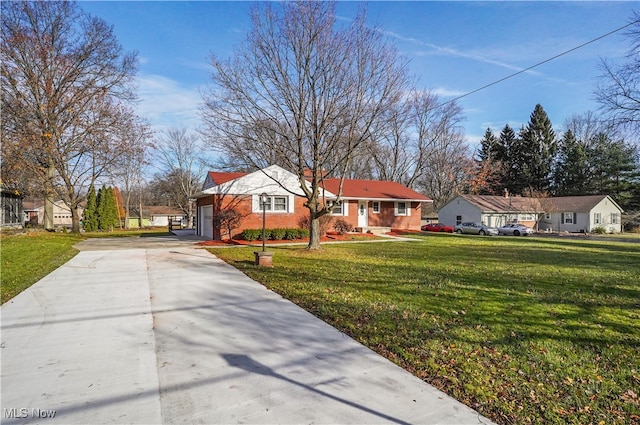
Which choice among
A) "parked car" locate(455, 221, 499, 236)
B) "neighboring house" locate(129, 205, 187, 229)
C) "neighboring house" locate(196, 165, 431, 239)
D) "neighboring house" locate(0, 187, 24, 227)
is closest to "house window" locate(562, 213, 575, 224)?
"parked car" locate(455, 221, 499, 236)

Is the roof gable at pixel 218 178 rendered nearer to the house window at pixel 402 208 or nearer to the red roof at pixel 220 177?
the red roof at pixel 220 177

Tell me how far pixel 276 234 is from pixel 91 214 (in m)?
28.2

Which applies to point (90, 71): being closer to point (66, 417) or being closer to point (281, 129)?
point (281, 129)

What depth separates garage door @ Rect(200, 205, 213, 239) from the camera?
68.1 ft

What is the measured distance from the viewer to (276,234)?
19.5 metres

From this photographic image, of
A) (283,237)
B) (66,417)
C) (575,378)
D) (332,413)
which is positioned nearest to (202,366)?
(66,417)

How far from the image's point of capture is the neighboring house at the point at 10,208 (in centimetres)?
2273

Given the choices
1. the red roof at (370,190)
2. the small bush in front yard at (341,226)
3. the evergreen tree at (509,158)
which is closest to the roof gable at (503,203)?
the evergreen tree at (509,158)

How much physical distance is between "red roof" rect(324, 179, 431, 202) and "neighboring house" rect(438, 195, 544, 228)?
12.8m

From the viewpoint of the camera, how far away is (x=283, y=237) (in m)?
19.8

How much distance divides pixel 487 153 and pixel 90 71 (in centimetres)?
5167

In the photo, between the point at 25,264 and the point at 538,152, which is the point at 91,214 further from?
the point at 538,152

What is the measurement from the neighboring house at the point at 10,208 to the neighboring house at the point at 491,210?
3952 cm

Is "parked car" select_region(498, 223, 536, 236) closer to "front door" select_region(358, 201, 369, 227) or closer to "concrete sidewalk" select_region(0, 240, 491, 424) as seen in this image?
"front door" select_region(358, 201, 369, 227)
